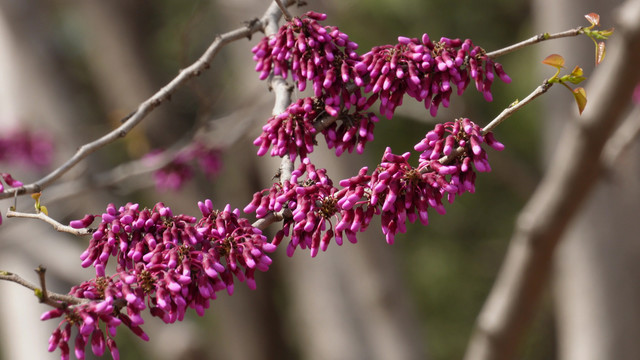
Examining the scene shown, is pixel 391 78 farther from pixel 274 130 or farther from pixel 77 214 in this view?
pixel 77 214

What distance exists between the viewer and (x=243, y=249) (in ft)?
5.05

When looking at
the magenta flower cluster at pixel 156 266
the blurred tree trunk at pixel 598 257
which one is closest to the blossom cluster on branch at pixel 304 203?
the magenta flower cluster at pixel 156 266

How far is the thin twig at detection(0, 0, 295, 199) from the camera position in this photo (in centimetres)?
185

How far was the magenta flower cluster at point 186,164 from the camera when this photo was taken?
149 inches

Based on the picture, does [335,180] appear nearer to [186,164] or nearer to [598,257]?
[186,164]

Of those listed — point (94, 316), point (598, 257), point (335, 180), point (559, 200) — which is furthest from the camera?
point (335, 180)

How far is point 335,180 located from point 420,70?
311 centimetres

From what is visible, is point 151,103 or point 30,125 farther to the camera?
point 30,125

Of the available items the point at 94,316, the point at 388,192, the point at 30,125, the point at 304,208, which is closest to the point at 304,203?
the point at 304,208

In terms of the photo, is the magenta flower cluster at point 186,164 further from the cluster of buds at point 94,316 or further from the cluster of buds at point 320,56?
the cluster of buds at point 94,316

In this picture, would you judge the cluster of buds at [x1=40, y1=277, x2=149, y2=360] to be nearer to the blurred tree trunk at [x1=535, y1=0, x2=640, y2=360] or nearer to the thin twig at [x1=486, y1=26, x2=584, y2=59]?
the thin twig at [x1=486, y1=26, x2=584, y2=59]

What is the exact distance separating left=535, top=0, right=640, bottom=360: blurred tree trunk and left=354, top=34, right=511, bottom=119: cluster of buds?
→ 2716 millimetres

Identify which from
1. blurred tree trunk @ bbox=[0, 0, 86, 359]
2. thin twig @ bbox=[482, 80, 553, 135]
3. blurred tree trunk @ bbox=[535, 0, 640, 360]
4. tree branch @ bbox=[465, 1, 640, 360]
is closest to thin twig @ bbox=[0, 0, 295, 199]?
thin twig @ bbox=[482, 80, 553, 135]

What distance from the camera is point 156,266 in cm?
147
